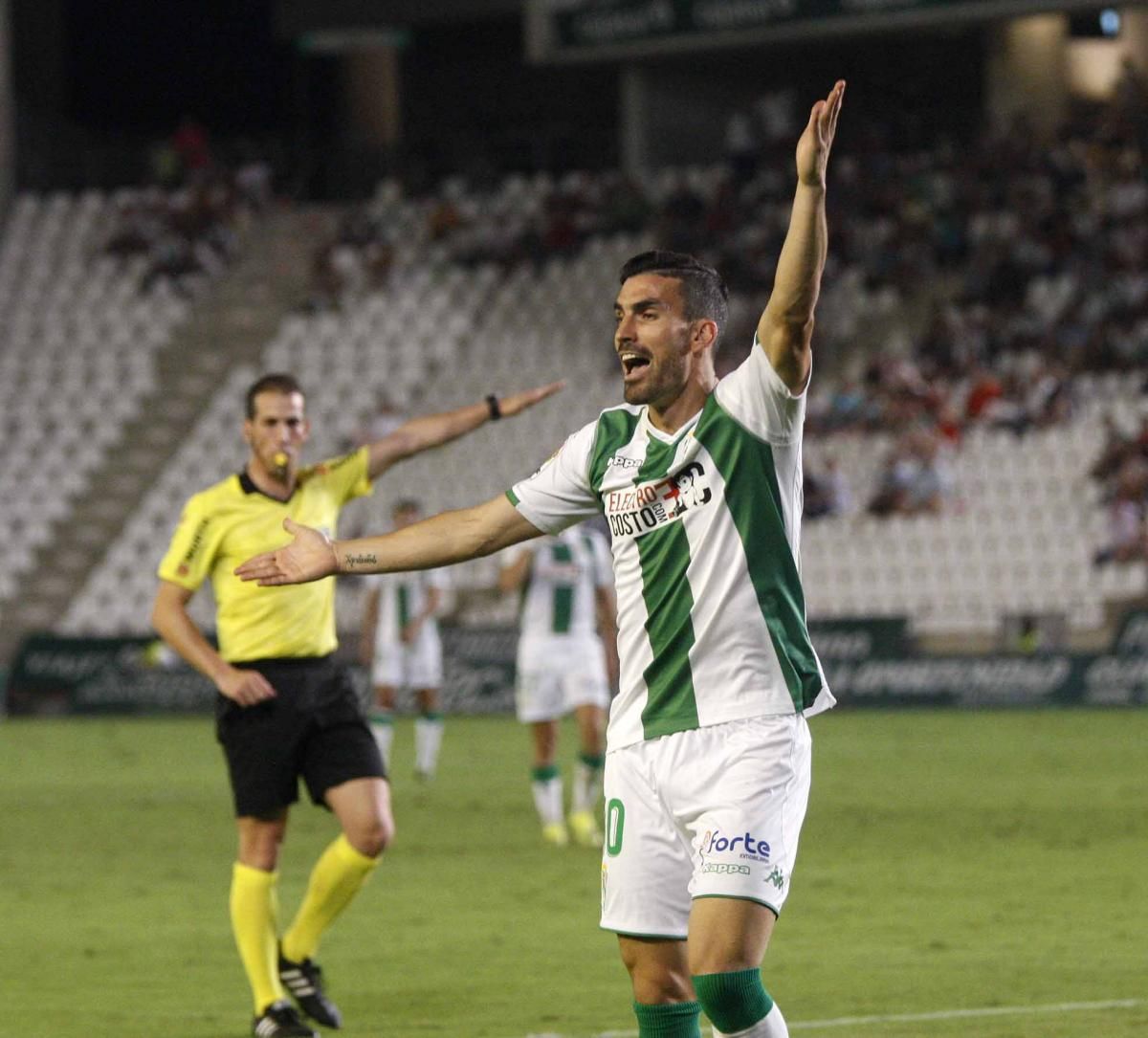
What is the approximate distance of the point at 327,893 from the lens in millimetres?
8469

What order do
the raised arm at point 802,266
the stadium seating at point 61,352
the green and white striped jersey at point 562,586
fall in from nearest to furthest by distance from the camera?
the raised arm at point 802,266 < the green and white striped jersey at point 562,586 < the stadium seating at point 61,352

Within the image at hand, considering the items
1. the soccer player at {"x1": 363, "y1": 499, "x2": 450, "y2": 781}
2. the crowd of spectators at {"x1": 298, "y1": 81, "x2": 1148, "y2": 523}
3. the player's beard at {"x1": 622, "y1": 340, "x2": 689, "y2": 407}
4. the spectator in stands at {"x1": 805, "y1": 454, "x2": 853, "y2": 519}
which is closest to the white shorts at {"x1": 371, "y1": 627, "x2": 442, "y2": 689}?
the soccer player at {"x1": 363, "y1": 499, "x2": 450, "y2": 781}

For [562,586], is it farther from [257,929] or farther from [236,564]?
[257,929]

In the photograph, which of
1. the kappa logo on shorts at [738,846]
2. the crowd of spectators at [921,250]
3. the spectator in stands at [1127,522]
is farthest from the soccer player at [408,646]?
the kappa logo on shorts at [738,846]

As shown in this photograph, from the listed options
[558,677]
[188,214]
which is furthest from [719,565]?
[188,214]

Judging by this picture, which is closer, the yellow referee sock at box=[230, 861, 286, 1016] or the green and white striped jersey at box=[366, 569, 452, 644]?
the yellow referee sock at box=[230, 861, 286, 1016]

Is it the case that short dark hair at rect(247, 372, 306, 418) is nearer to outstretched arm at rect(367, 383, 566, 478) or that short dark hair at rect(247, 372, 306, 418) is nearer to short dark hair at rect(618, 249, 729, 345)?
outstretched arm at rect(367, 383, 566, 478)

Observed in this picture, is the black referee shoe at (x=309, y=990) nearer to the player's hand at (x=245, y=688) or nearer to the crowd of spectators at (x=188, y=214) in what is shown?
the player's hand at (x=245, y=688)

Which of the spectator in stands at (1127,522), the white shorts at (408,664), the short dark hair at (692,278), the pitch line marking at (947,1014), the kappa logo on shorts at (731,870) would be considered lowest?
the white shorts at (408,664)

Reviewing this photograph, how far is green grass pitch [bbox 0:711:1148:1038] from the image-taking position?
28.3ft

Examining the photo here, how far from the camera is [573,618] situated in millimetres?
15359

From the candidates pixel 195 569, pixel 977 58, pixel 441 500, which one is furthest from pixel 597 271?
pixel 195 569

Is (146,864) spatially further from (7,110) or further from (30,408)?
(7,110)

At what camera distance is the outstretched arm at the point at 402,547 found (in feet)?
19.3
